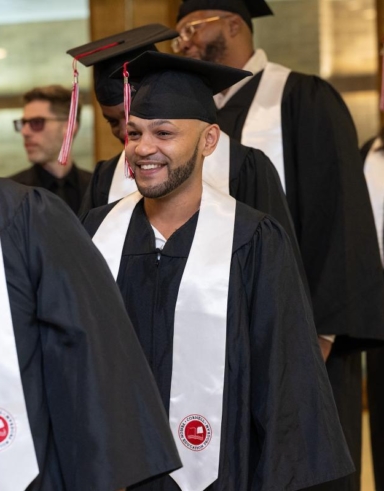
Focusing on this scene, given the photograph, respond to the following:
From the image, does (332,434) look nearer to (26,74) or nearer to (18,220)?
(18,220)

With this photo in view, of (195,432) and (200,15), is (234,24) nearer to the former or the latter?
(200,15)

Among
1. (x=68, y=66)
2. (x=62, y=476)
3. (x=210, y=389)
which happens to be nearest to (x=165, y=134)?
(x=210, y=389)

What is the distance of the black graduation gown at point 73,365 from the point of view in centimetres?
228

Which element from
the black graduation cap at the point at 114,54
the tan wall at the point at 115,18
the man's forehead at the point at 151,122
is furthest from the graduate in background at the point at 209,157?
the tan wall at the point at 115,18

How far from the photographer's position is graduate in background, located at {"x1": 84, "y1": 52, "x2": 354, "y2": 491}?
124 inches

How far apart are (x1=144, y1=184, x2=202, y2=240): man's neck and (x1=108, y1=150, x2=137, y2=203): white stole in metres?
0.63

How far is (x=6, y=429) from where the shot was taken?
226 cm

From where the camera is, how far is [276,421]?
3.12 m

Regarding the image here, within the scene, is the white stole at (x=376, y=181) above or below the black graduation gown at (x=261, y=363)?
above

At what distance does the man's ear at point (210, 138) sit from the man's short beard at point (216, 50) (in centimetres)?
120

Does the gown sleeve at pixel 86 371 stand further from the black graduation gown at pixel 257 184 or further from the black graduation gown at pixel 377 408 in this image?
the black graduation gown at pixel 377 408

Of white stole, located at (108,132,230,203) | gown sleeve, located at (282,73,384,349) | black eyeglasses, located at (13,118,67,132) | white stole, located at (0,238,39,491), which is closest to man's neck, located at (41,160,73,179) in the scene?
black eyeglasses, located at (13,118,67,132)

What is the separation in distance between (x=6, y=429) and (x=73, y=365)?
19 centimetres

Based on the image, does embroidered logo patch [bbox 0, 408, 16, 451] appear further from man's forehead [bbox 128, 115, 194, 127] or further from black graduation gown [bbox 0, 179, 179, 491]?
man's forehead [bbox 128, 115, 194, 127]
